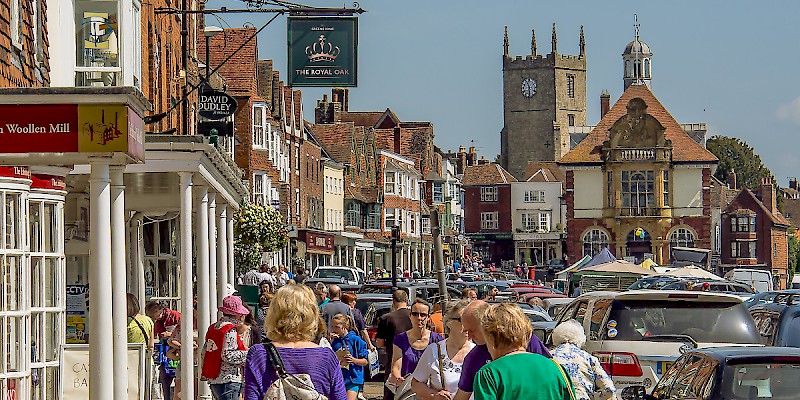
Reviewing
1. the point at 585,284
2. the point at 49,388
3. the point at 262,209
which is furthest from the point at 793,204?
the point at 49,388

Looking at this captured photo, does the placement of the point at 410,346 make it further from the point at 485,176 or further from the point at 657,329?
the point at 485,176

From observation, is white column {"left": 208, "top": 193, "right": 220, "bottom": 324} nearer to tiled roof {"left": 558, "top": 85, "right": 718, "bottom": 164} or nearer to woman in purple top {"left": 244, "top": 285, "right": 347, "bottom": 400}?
woman in purple top {"left": 244, "top": 285, "right": 347, "bottom": 400}

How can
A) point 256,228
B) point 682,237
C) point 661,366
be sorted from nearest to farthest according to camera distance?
point 661,366 → point 256,228 → point 682,237

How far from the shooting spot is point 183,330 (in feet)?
51.7

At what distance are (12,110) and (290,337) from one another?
3344 millimetres

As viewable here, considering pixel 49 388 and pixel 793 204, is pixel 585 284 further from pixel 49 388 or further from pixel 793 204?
pixel 793 204

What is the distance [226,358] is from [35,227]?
2.09 meters

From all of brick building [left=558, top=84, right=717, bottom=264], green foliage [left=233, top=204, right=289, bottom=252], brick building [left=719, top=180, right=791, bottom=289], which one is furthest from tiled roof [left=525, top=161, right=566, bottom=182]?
green foliage [left=233, top=204, right=289, bottom=252]

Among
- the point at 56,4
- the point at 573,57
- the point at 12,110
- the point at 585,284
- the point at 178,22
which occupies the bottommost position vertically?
the point at 585,284

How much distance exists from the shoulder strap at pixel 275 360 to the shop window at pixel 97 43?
11.4 metres

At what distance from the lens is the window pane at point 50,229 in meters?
12.9

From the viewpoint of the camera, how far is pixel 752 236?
127500 mm

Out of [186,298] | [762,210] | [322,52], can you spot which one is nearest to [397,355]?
[186,298]

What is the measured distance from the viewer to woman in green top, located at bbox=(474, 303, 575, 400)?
289 inches
